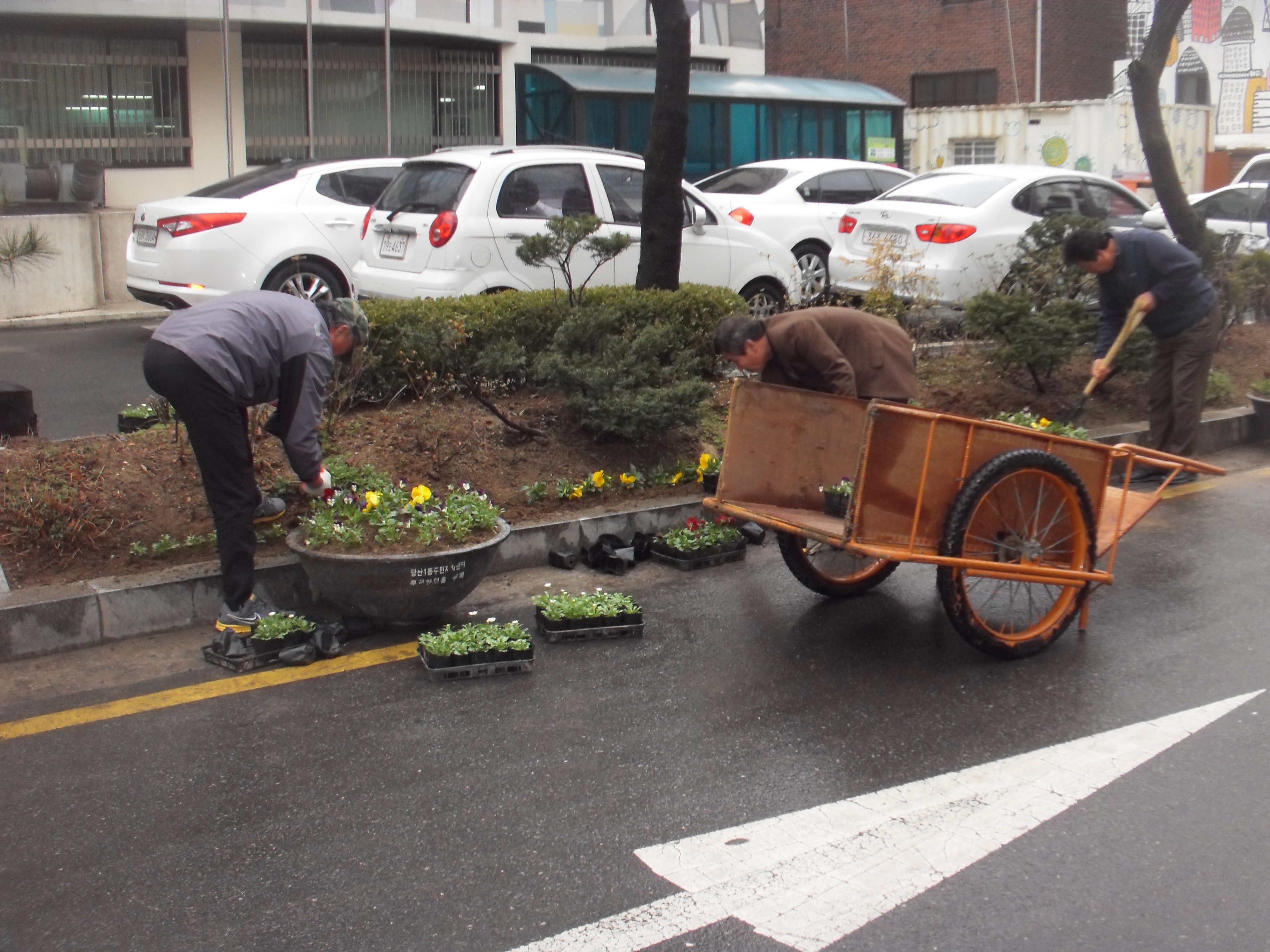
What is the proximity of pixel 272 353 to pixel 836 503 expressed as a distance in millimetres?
2480

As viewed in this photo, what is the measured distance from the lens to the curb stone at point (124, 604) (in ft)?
17.5

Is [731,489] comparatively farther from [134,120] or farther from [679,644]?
[134,120]

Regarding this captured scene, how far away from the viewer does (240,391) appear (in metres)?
5.34

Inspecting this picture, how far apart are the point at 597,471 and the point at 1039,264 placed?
13.3 ft

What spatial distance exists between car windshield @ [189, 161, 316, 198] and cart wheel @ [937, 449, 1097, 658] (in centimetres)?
855

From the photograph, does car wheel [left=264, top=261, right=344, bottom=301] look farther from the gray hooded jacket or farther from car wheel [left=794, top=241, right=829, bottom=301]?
the gray hooded jacket

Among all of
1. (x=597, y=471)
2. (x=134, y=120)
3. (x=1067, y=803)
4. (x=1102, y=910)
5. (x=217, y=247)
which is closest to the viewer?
(x=1102, y=910)

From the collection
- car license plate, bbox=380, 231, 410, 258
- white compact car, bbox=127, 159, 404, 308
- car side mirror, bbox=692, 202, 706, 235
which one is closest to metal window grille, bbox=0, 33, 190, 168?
white compact car, bbox=127, 159, 404, 308

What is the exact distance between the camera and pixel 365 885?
3.62m

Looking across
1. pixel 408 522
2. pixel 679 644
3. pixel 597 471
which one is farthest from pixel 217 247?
pixel 679 644

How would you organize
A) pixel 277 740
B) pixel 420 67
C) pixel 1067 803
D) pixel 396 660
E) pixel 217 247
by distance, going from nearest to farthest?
pixel 1067 803, pixel 277 740, pixel 396 660, pixel 217 247, pixel 420 67

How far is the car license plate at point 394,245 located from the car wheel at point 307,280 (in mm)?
1394

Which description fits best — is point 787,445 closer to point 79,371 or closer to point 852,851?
point 852,851

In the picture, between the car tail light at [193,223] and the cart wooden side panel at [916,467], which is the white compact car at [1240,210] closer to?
the car tail light at [193,223]
